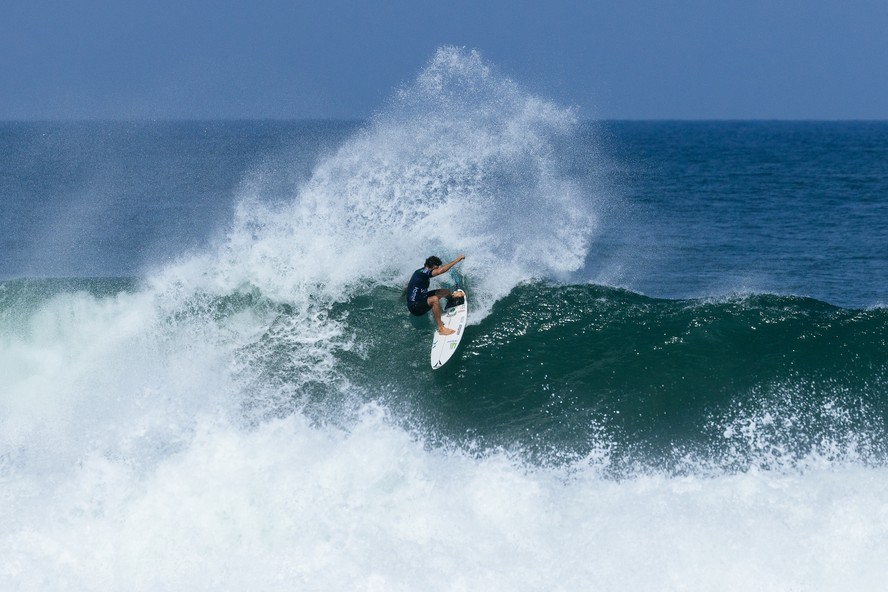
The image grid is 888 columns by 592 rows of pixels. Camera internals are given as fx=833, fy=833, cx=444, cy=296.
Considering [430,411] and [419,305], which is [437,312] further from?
[430,411]

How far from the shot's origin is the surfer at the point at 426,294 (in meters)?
11.6

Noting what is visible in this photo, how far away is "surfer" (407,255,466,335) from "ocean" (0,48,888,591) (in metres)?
0.54

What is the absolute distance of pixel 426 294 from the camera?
11742mm

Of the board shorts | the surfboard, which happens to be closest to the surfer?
the board shorts

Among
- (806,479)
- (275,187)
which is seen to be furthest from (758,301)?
(275,187)

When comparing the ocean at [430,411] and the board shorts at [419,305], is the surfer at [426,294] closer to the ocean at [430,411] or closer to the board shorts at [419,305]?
the board shorts at [419,305]

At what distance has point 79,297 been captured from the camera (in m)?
13.1

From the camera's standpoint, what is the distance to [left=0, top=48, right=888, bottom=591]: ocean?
328 inches

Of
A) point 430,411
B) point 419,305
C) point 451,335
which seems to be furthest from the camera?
point 419,305

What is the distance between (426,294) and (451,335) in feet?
2.33

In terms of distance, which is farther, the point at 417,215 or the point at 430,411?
the point at 417,215

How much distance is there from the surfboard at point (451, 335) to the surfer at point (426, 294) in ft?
0.33

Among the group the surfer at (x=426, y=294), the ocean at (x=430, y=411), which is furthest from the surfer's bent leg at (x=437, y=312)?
the ocean at (x=430, y=411)

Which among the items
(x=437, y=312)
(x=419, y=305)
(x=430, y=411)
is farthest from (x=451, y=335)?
(x=430, y=411)
